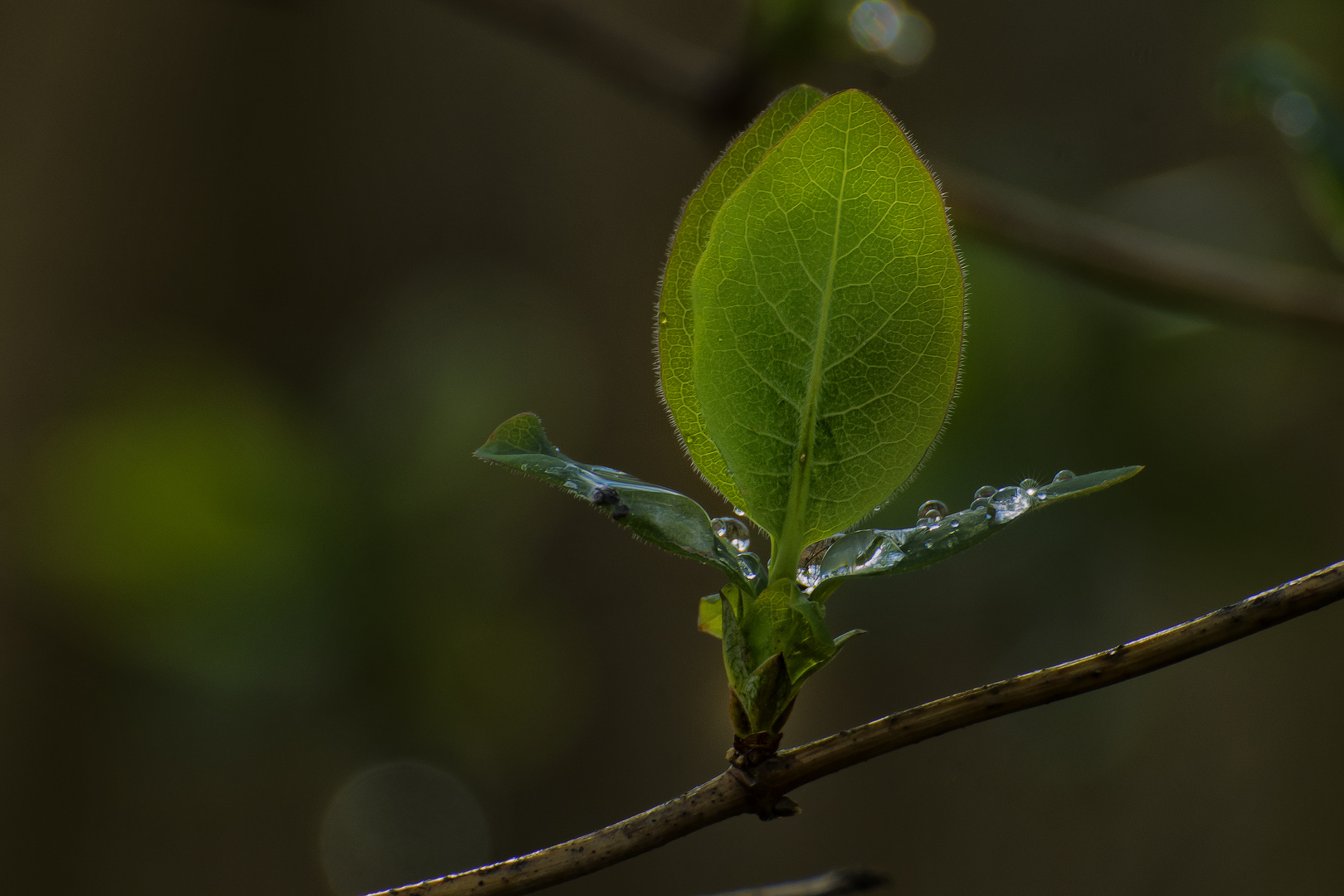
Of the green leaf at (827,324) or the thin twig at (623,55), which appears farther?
the thin twig at (623,55)

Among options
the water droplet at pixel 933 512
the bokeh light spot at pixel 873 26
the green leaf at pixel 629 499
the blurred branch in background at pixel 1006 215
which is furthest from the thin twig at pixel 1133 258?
the green leaf at pixel 629 499

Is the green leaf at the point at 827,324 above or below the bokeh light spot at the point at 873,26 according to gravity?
below

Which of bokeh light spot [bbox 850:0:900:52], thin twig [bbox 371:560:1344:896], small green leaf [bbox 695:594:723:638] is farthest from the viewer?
bokeh light spot [bbox 850:0:900:52]

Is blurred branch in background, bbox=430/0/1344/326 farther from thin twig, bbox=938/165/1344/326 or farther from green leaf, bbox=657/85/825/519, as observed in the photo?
green leaf, bbox=657/85/825/519

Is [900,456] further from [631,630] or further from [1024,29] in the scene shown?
[1024,29]

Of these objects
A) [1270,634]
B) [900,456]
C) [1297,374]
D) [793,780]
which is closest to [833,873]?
[793,780]

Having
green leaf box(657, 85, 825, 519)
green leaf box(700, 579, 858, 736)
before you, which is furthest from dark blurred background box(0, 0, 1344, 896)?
green leaf box(700, 579, 858, 736)

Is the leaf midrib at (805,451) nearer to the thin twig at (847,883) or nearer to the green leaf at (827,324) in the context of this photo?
the green leaf at (827,324)
